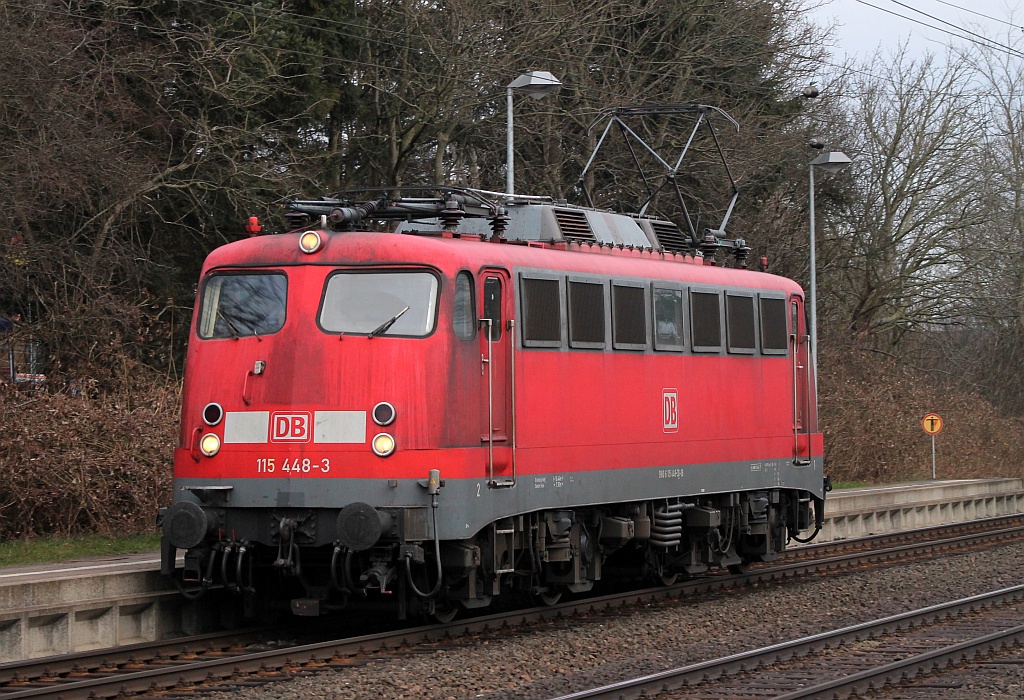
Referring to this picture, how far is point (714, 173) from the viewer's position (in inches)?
1228

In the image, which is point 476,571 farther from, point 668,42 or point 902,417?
point 902,417

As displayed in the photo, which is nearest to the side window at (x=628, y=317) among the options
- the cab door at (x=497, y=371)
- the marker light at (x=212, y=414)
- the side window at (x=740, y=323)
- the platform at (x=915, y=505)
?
the cab door at (x=497, y=371)

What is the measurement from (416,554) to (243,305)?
2.62 m

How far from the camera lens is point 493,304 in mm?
12102

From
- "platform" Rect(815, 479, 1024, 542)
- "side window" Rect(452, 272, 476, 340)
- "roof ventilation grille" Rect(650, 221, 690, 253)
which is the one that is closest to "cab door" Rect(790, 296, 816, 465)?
"roof ventilation grille" Rect(650, 221, 690, 253)

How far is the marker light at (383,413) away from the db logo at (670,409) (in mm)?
3860

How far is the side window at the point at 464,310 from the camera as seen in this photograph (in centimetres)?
1170

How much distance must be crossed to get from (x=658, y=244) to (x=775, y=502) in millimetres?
3383

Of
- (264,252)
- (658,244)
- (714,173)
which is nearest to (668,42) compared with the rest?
(714,173)

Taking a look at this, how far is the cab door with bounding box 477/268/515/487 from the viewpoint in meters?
11.9

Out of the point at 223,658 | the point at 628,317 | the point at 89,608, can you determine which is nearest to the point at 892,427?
the point at 628,317

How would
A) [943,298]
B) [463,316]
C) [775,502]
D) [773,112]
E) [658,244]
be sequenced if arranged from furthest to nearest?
[943,298]
[773,112]
[775,502]
[658,244]
[463,316]

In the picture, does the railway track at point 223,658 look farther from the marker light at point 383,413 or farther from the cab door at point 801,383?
the cab door at point 801,383

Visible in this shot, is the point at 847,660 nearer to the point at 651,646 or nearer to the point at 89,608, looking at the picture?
the point at 651,646
